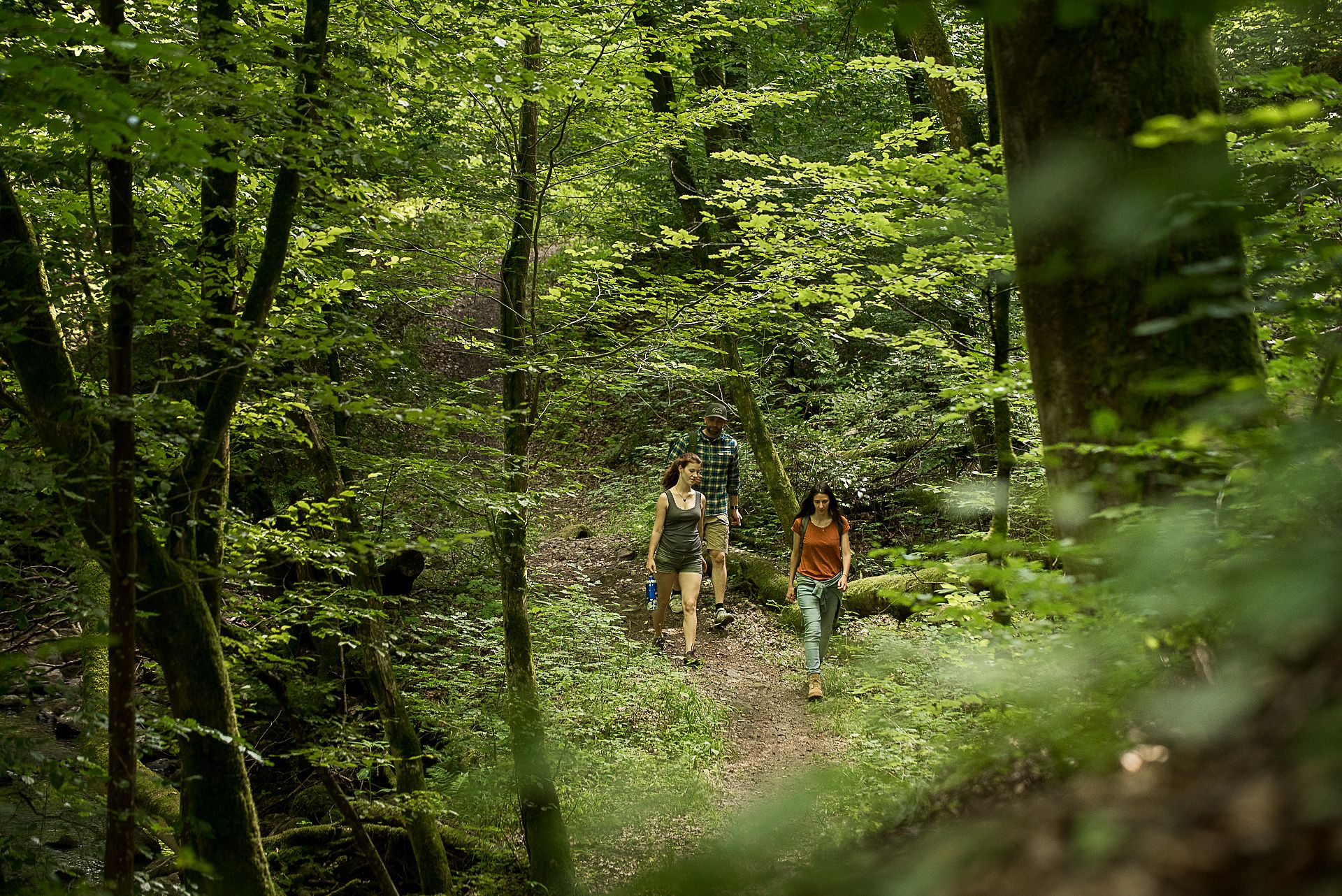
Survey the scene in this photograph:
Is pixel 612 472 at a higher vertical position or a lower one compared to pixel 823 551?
higher

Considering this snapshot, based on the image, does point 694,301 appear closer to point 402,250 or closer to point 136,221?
point 402,250

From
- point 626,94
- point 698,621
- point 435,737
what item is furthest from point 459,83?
point 698,621

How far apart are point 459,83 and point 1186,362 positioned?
4.42 meters

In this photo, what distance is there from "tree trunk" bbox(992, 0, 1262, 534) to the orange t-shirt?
5389 millimetres

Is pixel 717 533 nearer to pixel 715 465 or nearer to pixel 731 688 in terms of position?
pixel 715 465

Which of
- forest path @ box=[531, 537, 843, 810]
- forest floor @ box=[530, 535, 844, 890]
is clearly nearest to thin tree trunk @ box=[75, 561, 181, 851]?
forest floor @ box=[530, 535, 844, 890]

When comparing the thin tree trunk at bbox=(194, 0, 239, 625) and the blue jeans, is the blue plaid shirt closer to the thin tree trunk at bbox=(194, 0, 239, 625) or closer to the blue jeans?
the blue jeans

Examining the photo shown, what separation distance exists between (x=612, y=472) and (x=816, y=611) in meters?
2.58

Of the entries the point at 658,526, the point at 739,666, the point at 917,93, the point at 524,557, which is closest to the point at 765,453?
the point at 658,526

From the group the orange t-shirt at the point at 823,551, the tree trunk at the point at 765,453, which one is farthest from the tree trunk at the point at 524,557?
the tree trunk at the point at 765,453

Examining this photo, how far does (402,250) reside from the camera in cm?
636

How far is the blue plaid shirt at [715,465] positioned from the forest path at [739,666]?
1.59 m

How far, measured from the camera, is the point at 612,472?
631 centimetres

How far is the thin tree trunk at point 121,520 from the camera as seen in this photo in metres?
3.14
